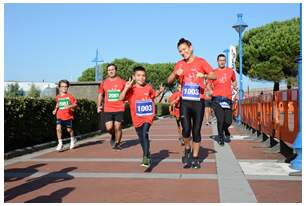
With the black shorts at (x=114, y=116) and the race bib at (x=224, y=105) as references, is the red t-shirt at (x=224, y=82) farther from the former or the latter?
the black shorts at (x=114, y=116)

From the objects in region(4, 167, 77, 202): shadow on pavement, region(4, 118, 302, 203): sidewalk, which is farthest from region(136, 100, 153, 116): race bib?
region(4, 167, 77, 202): shadow on pavement

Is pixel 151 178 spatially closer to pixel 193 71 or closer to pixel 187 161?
pixel 187 161

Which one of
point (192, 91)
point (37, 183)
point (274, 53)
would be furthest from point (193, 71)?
point (274, 53)

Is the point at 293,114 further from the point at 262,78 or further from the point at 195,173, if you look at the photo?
the point at 262,78

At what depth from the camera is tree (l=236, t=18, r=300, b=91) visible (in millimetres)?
50000

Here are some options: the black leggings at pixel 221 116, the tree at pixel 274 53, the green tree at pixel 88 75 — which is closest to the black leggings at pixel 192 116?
the black leggings at pixel 221 116

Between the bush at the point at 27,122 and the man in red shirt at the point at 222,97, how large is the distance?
427cm

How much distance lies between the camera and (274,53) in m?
51.1

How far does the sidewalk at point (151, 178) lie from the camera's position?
5.19 metres

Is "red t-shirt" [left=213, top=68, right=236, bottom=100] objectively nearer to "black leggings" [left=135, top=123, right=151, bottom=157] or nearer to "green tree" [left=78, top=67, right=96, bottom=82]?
"black leggings" [left=135, top=123, right=151, bottom=157]

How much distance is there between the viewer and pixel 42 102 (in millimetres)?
11742

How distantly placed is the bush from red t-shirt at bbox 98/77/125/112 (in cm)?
178

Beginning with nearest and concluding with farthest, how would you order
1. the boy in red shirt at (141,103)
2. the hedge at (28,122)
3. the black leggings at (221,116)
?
1. the boy in red shirt at (141,103)
2. the hedge at (28,122)
3. the black leggings at (221,116)

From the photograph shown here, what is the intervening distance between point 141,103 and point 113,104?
2.86m
